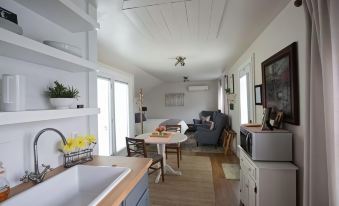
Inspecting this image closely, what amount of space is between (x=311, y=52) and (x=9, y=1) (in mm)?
1963

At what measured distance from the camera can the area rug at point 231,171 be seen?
10.5ft

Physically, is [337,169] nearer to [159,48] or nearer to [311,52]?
[311,52]

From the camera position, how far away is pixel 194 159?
422 cm

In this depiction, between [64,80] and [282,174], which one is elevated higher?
[64,80]

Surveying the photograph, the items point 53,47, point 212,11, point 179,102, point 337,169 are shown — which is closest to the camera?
point 337,169

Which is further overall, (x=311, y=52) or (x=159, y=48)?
(x=159, y=48)

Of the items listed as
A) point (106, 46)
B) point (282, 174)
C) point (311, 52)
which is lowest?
point (282, 174)

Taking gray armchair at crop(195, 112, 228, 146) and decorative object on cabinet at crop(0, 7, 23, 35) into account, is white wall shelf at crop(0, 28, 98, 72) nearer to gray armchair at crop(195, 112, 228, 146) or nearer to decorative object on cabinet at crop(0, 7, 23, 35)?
decorative object on cabinet at crop(0, 7, 23, 35)

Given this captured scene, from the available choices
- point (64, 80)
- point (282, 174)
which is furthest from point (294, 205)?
point (64, 80)

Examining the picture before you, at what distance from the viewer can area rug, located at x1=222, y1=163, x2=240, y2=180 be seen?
319cm

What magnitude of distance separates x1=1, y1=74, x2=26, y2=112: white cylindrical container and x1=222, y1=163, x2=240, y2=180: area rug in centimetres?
321

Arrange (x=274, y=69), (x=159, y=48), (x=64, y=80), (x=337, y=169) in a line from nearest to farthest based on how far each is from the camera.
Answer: (x=337, y=169) < (x=64, y=80) < (x=274, y=69) < (x=159, y=48)

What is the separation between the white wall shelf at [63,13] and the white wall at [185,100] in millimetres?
7083

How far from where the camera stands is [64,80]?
146 centimetres
